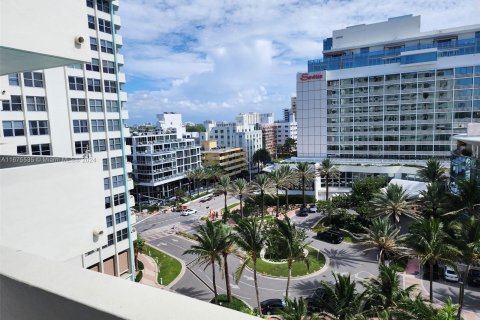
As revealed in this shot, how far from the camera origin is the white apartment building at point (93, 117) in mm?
24969

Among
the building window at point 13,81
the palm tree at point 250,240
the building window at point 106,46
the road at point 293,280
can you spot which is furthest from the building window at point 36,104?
the road at point 293,280

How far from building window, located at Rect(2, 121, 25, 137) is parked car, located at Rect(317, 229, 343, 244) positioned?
32.5 m

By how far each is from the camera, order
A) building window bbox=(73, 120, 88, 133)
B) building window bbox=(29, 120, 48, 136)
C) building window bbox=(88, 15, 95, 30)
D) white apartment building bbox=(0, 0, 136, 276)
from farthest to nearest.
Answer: building window bbox=(88, 15, 95, 30) → building window bbox=(73, 120, 88, 133) → building window bbox=(29, 120, 48, 136) → white apartment building bbox=(0, 0, 136, 276)

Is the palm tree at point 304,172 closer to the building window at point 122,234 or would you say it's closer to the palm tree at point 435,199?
the palm tree at point 435,199

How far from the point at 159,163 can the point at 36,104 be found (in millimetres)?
46801

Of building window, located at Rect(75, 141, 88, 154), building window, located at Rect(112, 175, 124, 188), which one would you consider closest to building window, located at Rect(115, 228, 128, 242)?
building window, located at Rect(112, 175, 124, 188)

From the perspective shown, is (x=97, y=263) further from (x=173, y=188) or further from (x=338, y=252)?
(x=173, y=188)

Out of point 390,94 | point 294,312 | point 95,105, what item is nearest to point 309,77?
point 390,94

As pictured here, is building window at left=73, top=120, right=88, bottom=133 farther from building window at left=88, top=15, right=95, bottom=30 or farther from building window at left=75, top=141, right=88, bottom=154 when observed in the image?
building window at left=88, top=15, right=95, bottom=30

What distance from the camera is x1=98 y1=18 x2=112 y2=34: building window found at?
29.8 m

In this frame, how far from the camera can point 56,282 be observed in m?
2.39

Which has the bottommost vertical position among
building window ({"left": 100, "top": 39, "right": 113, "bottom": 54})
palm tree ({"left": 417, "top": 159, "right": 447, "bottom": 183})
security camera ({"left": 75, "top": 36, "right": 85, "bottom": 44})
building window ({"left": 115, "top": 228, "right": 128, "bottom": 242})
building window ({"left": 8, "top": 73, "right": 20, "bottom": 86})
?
building window ({"left": 115, "top": 228, "right": 128, "bottom": 242})

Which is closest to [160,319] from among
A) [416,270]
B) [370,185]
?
[416,270]

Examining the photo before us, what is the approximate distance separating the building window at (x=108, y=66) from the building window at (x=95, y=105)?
9.92 ft
